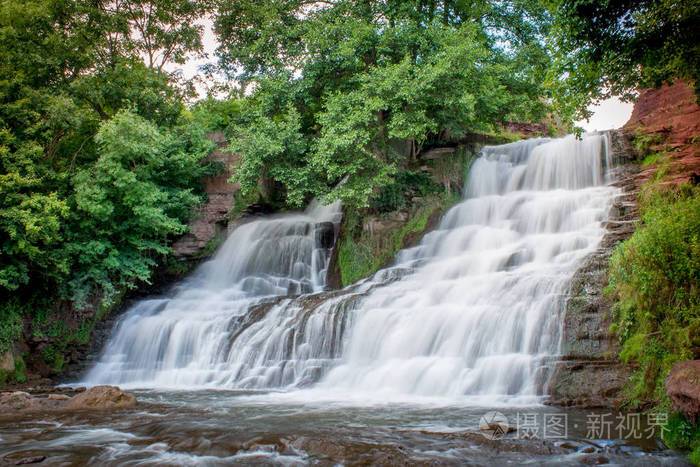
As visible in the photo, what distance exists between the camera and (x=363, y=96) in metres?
16.0

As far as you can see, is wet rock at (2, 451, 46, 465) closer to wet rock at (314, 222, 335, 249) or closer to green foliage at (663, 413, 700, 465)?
green foliage at (663, 413, 700, 465)

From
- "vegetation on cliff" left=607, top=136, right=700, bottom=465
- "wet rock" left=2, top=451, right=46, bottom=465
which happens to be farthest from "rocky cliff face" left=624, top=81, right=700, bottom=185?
"wet rock" left=2, top=451, right=46, bottom=465

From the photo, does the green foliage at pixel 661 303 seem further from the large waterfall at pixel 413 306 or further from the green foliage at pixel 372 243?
the green foliage at pixel 372 243

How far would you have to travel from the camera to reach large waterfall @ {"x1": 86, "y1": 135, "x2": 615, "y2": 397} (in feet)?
31.1

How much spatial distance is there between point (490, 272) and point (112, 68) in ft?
53.5

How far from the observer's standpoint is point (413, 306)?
457 inches

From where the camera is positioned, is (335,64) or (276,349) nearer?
(276,349)

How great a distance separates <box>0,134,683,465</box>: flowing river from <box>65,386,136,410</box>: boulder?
0.50 meters

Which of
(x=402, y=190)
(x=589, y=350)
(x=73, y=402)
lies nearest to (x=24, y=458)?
(x=73, y=402)

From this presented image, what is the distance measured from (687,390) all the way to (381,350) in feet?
20.4

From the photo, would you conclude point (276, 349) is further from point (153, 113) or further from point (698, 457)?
point (153, 113)

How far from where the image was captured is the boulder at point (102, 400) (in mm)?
8891

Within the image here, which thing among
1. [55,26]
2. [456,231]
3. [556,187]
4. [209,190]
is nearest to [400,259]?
[456,231]

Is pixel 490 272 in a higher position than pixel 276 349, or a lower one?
higher
